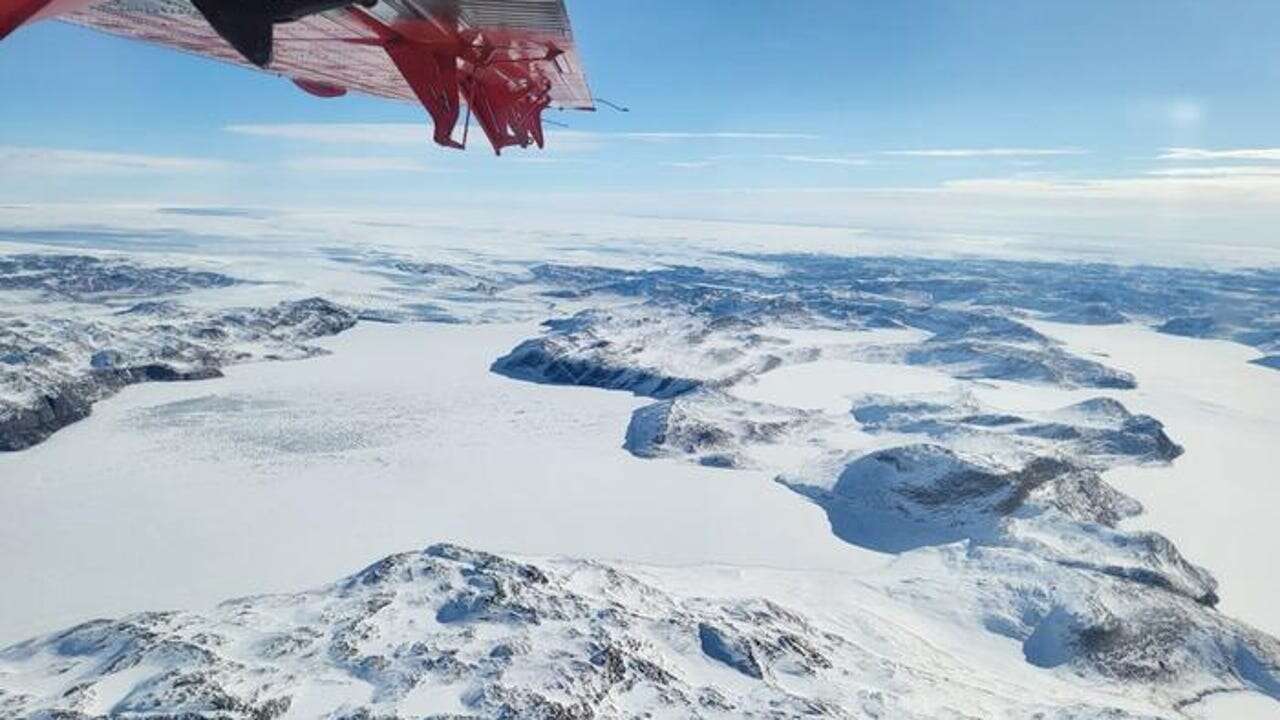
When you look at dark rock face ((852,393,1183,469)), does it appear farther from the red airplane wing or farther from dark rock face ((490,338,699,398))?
the red airplane wing

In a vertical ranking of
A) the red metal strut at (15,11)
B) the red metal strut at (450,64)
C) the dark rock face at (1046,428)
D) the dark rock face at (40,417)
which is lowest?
the dark rock face at (40,417)

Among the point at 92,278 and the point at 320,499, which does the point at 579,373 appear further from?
the point at 92,278

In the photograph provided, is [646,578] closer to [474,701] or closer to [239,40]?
[474,701]

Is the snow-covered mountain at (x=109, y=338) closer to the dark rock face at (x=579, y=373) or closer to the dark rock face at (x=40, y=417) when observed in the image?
the dark rock face at (x=40, y=417)

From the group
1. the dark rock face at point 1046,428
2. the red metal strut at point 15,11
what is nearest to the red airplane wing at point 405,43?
the red metal strut at point 15,11

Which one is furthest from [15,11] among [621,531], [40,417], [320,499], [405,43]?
[40,417]

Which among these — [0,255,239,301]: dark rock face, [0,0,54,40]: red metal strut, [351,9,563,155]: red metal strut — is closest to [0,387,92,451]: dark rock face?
[351,9,563,155]: red metal strut
